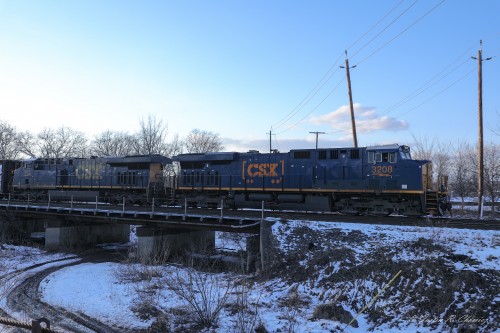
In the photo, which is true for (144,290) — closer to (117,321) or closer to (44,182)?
(117,321)

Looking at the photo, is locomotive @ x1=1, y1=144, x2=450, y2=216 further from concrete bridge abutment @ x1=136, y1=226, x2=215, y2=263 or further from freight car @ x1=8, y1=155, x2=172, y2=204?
concrete bridge abutment @ x1=136, y1=226, x2=215, y2=263

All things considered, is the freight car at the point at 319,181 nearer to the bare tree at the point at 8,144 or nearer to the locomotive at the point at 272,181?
the locomotive at the point at 272,181

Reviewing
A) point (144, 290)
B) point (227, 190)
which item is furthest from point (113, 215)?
point (144, 290)

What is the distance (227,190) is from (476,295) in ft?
50.1

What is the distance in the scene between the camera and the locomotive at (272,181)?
57.2ft

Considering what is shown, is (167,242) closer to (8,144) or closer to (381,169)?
(381,169)

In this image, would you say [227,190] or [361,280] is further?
Answer: [227,190]

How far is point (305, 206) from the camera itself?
64.2ft

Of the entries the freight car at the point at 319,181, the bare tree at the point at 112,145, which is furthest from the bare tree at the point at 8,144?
the freight car at the point at 319,181

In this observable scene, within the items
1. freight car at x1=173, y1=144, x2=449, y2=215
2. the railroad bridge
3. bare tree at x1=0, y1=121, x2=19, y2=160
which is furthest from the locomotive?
bare tree at x1=0, y1=121, x2=19, y2=160

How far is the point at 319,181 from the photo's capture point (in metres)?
19.5

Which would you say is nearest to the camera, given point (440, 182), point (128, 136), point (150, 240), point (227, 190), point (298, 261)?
point (298, 261)

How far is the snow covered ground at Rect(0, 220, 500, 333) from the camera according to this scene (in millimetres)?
8516

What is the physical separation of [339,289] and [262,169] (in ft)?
→ 38.8
